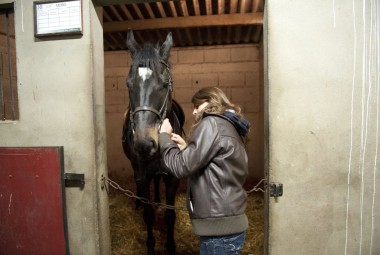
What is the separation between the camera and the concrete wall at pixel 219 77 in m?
6.04

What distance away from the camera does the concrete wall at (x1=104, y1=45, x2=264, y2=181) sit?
6.04m

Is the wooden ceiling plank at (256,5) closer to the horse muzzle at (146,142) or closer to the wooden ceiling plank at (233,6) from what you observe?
the wooden ceiling plank at (233,6)

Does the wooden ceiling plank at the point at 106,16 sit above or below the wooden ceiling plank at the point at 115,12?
above

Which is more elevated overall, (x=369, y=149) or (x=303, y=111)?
(x=303, y=111)

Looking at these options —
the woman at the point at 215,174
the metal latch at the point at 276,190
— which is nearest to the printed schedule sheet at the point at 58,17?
the woman at the point at 215,174

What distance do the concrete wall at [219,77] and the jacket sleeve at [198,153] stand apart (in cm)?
443

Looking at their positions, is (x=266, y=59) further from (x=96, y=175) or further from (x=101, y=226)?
(x=101, y=226)

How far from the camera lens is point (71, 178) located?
2.37 m

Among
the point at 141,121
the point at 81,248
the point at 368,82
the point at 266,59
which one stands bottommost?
the point at 81,248

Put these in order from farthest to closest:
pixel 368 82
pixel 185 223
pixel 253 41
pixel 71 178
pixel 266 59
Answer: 1. pixel 253 41
2. pixel 185 223
3. pixel 71 178
4. pixel 266 59
5. pixel 368 82

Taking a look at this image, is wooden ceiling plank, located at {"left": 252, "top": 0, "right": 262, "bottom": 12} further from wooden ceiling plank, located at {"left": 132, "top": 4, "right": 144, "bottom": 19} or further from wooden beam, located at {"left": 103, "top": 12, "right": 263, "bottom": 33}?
wooden ceiling plank, located at {"left": 132, "top": 4, "right": 144, "bottom": 19}

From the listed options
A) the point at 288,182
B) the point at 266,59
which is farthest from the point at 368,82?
the point at 288,182

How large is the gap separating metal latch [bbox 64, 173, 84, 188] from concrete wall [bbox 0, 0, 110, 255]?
0.04 meters

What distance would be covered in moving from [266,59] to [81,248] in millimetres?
2404
